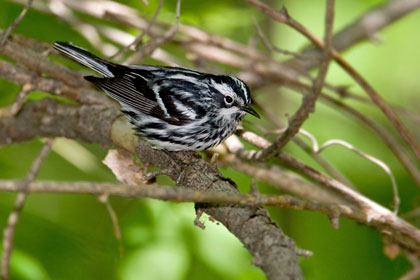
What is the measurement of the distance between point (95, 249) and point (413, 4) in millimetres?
2722

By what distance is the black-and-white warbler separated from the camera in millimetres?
3336

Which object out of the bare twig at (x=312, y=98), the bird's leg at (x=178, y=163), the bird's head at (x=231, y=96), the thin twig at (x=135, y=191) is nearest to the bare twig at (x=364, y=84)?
the bare twig at (x=312, y=98)

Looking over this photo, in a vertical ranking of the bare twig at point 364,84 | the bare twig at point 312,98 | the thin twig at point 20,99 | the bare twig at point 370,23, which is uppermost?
the bare twig at point 370,23

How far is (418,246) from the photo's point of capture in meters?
2.95

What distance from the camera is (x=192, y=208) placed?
3.14m

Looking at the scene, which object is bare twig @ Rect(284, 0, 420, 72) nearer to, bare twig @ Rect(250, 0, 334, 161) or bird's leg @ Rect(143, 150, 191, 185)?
bare twig @ Rect(250, 0, 334, 161)

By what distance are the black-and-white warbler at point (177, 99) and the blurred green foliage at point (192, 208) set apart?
14.2 inches

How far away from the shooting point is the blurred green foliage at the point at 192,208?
9.62 feet

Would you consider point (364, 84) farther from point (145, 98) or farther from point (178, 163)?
point (145, 98)

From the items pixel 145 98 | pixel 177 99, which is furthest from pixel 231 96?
pixel 145 98

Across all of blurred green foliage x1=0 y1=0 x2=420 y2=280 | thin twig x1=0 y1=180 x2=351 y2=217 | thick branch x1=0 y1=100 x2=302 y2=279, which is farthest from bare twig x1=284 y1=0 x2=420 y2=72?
thin twig x1=0 y1=180 x2=351 y2=217

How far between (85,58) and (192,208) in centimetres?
107

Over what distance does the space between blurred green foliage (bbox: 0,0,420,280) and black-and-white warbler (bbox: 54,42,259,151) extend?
14.2 inches

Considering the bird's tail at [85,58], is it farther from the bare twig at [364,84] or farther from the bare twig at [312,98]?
the bare twig at [312,98]
